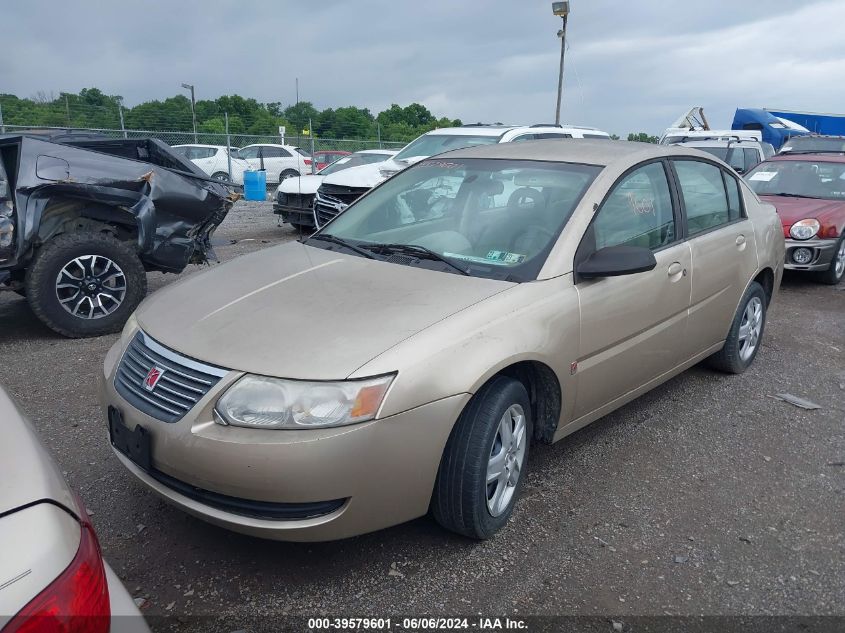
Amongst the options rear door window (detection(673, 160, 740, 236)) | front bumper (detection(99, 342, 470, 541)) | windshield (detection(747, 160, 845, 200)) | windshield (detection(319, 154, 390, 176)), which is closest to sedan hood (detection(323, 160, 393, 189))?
windshield (detection(319, 154, 390, 176))

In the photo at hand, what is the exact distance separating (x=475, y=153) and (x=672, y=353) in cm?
163

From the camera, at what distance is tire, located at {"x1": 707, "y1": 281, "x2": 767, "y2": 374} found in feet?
15.5

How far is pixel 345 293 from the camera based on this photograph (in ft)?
9.80

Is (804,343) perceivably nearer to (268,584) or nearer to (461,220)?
(461,220)

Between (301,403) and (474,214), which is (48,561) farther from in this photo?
(474,214)

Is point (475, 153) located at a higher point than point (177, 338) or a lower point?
higher

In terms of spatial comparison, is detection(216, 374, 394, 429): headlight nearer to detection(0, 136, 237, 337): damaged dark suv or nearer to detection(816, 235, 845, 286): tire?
detection(0, 136, 237, 337): damaged dark suv

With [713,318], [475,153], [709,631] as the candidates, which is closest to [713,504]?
[709,631]

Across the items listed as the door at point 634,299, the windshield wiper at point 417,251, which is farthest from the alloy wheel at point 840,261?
the windshield wiper at point 417,251

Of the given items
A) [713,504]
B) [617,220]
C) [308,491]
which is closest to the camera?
[308,491]

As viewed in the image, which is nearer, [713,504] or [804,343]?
[713,504]

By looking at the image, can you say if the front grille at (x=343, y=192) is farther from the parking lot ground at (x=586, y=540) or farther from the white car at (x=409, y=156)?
the parking lot ground at (x=586, y=540)

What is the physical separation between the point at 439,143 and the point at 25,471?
926 centimetres

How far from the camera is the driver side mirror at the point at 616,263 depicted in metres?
3.14
